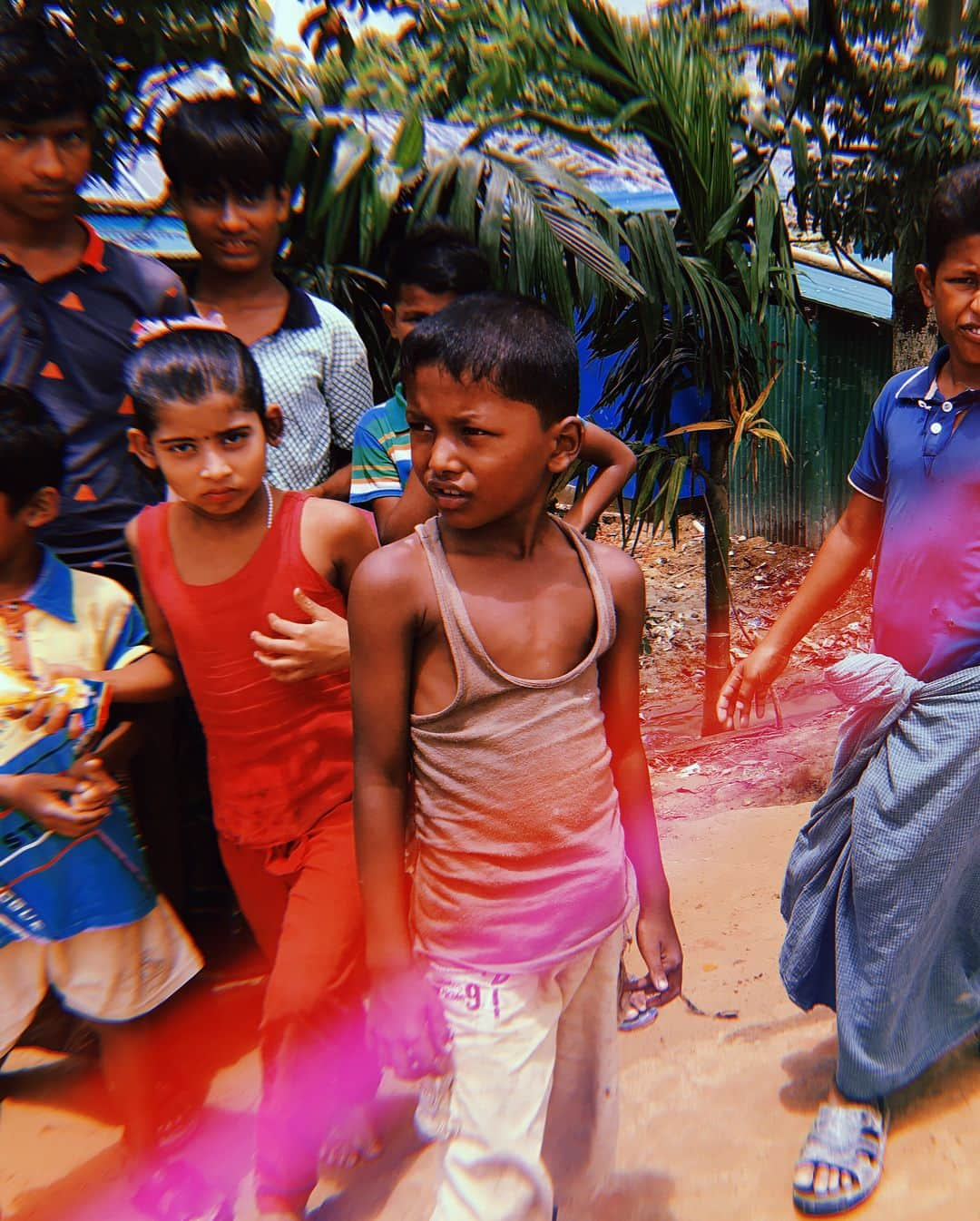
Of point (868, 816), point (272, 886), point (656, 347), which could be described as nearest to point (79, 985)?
point (272, 886)

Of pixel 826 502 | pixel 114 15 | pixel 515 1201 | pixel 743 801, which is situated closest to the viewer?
pixel 515 1201

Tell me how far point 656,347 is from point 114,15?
286 cm

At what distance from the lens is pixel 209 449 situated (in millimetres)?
1765

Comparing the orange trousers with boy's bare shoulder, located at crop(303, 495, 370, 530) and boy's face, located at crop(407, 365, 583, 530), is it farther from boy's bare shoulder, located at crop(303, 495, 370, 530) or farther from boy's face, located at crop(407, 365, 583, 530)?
boy's face, located at crop(407, 365, 583, 530)

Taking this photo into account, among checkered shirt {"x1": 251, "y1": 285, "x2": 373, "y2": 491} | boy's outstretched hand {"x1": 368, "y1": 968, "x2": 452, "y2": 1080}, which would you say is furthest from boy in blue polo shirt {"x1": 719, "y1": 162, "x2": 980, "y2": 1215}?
checkered shirt {"x1": 251, "y1": 285, "x2": 373, "y2": 491}

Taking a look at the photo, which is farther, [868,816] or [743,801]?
[743,801]

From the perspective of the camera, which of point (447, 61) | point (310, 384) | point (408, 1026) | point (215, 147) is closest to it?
point (408, 1026)

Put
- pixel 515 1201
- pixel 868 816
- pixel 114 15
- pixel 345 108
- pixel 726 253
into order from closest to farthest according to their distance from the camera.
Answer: pixel 515 1201, pixel 868 816, pixel 114 15, pixel 345 108, pixel 726 253

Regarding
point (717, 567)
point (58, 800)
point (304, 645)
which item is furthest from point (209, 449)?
point (717, 567)

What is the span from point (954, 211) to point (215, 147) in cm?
153

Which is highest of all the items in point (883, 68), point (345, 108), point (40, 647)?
point (883, 68)

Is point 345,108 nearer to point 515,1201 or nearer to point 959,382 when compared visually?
point 959,382

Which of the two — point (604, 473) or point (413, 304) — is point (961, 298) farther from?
point (604, 473)

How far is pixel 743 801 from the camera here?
147 inches
